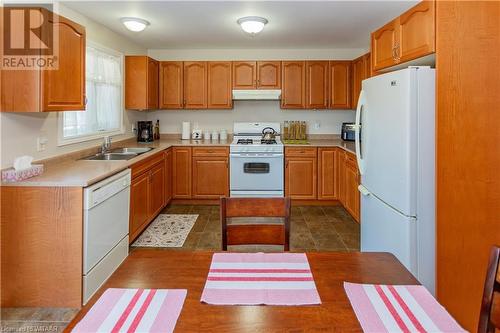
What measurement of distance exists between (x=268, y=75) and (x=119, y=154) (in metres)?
2.63

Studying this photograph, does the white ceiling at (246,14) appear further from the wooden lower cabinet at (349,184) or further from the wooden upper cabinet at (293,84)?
the wooden lower cabinet at (349,184)

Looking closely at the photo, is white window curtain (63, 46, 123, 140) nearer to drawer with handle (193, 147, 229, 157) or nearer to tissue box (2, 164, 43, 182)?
tissue box (2, 164, 43, 182)

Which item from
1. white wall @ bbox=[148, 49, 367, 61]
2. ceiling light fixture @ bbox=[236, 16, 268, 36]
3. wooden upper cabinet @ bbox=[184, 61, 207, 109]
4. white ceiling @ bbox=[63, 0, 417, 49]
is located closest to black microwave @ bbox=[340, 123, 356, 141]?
white wall @ bbox=[148, 49, 367, 61]

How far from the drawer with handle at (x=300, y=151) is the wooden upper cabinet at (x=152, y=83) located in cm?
203

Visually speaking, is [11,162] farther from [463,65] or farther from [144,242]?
[463,65]

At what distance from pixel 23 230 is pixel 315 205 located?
3.93 meters

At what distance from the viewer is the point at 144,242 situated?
3.84m

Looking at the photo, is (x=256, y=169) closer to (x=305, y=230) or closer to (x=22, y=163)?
(x=305, y=230)

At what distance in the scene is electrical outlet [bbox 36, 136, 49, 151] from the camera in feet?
9.76

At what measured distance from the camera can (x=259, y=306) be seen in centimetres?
107

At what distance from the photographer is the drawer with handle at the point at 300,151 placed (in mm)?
5340

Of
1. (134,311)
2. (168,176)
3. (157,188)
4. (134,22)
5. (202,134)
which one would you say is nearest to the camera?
(134,311)

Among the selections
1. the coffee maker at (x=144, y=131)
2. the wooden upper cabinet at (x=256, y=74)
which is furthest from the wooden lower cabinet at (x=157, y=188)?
the wooden upper cabinet at (x=256, y=74)

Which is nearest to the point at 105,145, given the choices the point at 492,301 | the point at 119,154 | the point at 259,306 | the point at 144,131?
the point at 119,154
